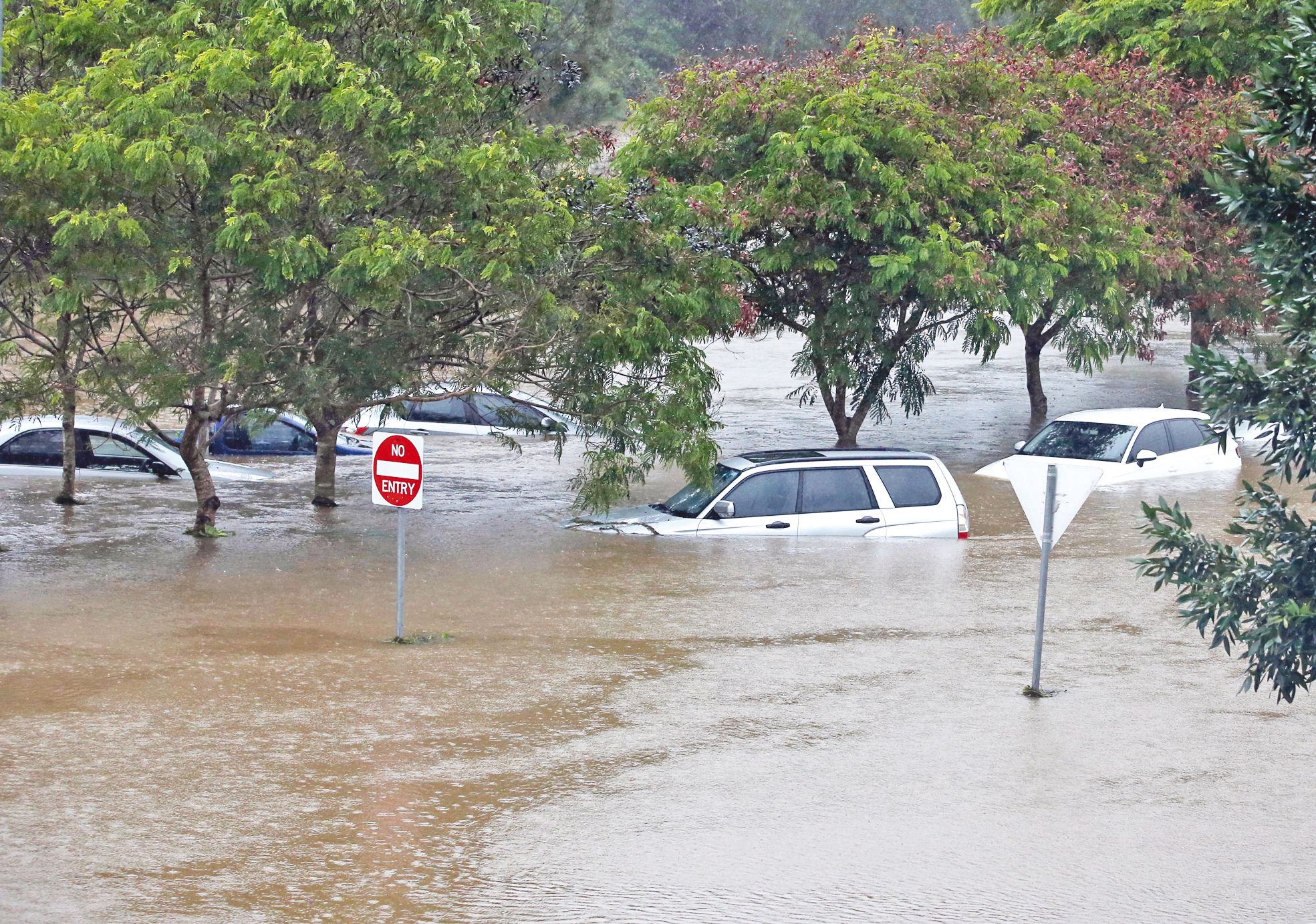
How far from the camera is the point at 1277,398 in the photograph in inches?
248

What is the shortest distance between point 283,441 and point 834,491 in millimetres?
11963

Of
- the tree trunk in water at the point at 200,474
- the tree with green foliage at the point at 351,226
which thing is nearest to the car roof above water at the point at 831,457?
the tree with green foliage at the point at 351,226

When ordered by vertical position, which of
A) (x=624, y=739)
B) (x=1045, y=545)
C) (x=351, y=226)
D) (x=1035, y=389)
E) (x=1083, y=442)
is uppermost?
(x=351, y=226)

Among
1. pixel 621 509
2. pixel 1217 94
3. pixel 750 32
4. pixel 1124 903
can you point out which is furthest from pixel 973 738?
pixel 750 32

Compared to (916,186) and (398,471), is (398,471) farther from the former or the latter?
(916,186)

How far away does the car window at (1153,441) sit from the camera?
70.7 feet

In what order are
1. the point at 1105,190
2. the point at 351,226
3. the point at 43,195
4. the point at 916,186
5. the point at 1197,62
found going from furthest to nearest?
the point at 1197,62 → the point at 1105,190 → the point at 916,186 → the point at 351,226 → the point at 43,195

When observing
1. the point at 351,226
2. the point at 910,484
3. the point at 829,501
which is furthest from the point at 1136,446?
the point at 351,226

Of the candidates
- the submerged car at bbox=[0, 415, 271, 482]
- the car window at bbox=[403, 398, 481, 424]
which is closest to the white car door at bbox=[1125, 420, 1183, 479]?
the car window at bbox=[403, 398, 481, 424]

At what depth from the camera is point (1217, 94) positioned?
26000 mm

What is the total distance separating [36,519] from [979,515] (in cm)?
1178

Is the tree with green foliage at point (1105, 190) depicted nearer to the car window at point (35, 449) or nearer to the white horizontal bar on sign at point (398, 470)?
the white horizontal bar on sign at point (398, 470)

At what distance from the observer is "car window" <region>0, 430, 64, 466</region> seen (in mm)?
22375

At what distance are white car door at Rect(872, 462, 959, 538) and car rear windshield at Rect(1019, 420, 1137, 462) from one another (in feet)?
14.9
